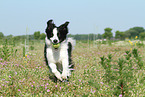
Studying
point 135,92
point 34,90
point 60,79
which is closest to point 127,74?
point 135,92

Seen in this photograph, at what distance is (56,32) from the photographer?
13.2ft

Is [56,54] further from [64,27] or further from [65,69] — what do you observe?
[64,27]

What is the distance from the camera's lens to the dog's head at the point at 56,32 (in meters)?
3.96

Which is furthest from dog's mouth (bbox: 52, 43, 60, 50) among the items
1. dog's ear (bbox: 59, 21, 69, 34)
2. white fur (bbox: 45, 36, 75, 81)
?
dog's ear (bbox: 59, 21, 69, 34)

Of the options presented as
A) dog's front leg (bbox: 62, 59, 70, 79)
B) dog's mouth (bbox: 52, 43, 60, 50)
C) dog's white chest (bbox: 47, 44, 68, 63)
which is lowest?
dog's front leg (bbox: 62, 59, 70, 79)

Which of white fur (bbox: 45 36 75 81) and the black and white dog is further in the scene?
white fur (bbox: 45 36 75 81)

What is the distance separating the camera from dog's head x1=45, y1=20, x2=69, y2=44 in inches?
156

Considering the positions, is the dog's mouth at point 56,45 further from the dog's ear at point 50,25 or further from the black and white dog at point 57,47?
the dog's ear at point 50,25

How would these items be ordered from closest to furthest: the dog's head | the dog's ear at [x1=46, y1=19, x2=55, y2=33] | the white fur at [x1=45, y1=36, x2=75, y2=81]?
the dog's head < the dog's ear at [x1=46, y1=19, x2=55, y2=33] < the white fur at [x1=45, y1=36, x2=75, y2=81]

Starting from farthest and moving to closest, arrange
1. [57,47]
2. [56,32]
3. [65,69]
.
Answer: [65,69] → [57,47] → [56,32]

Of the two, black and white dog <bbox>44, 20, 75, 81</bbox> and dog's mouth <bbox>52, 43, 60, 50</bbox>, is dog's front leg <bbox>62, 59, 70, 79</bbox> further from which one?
dog's mouth <bbox>52, 43, 60, 50</bbox>

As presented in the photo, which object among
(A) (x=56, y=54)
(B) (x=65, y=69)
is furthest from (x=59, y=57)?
(B) (x=65, y=69)

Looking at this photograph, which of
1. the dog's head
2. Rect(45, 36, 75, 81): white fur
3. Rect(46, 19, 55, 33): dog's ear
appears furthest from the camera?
Rect(45, 36, 75, 81): white fur

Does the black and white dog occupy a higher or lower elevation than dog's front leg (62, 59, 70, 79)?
higher
